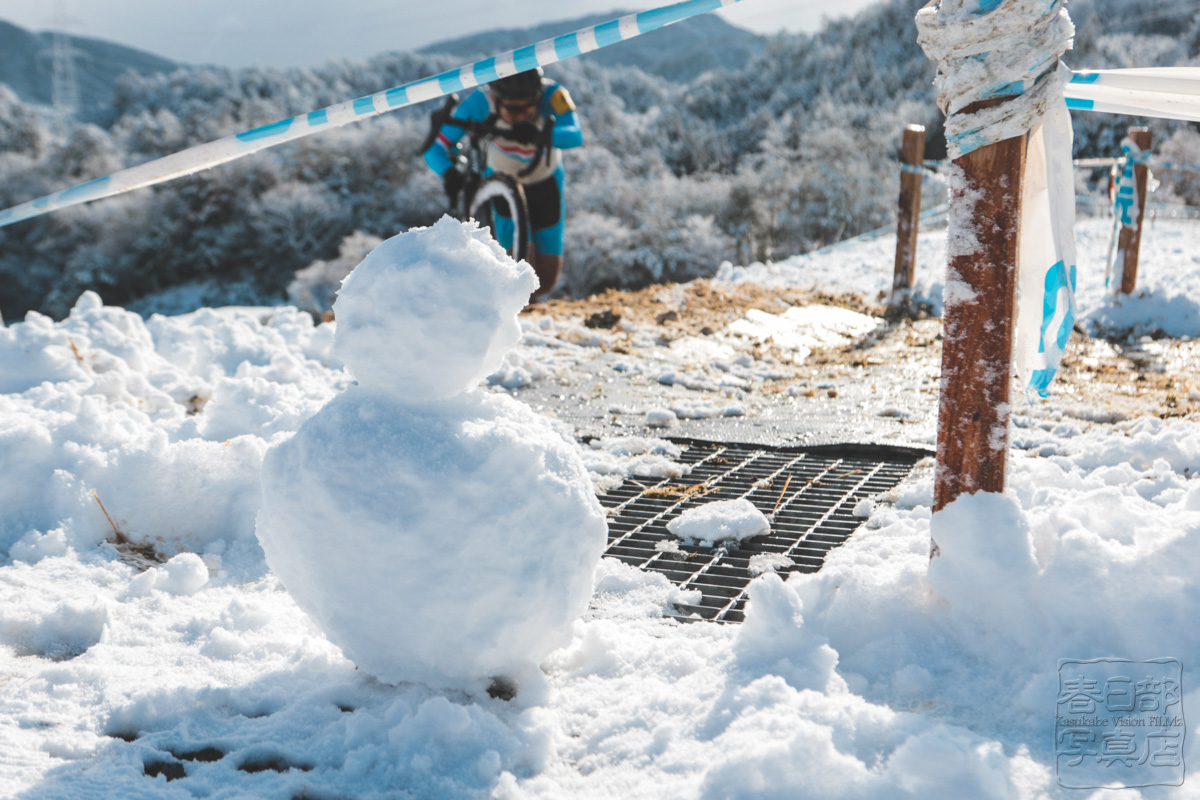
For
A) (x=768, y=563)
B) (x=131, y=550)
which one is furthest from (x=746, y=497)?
(x=131, y=550)

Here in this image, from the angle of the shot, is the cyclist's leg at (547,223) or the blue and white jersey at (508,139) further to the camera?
the cyclist's leg at (547,223)

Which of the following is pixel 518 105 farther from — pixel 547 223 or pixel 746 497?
pixel 746 497

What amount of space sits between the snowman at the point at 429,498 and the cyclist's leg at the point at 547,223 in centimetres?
578

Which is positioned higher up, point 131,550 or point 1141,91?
point 1141,91

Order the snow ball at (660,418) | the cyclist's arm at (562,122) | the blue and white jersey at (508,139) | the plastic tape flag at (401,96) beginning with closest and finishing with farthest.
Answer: the plastic tape flag at (401,96) → the snow ball at (660,418) → the blue and white jersey at (508,139) → the cyclist's arm at (562,122)

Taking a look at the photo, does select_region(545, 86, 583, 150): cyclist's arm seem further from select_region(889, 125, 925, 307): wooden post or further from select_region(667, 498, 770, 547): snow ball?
Result: select_region(667, 498, 770, 547): snow ball

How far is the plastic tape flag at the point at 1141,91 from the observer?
6.67 feet

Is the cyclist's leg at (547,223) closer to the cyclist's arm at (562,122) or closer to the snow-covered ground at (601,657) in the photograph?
the cyclist's arm at (562,122)

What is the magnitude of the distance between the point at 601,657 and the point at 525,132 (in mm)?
5953

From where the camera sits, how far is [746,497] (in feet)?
11.1

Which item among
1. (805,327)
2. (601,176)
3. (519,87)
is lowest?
(805,327)

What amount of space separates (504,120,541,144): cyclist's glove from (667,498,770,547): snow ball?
16.2 ft

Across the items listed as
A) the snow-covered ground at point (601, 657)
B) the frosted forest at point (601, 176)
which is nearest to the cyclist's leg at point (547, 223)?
the snow-covered ground at point (601, 657)

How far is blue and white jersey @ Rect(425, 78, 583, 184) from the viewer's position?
7.06 m
